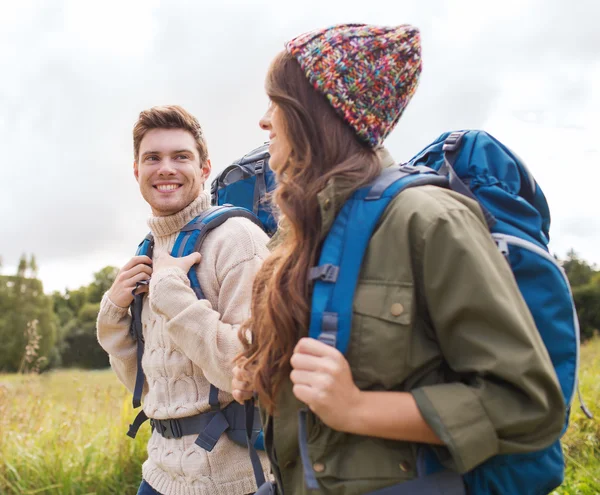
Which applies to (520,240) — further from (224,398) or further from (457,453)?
(224,398)

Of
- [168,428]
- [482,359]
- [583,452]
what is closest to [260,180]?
[168,428]

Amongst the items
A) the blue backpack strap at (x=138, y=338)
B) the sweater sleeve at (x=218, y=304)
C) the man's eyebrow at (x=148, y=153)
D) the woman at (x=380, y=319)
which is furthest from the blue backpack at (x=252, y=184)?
the woman at (x=380, y=319)

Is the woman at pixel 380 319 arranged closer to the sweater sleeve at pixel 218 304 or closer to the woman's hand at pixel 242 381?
the woman's hand at pixel 242 381

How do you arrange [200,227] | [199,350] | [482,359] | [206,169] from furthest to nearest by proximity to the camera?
[206,169] < [200,227] < [199,350] < [482,359]

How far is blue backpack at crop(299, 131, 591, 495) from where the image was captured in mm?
1431

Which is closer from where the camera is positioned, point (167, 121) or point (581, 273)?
point (167, 121)

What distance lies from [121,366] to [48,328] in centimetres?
4873

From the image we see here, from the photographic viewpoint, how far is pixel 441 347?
145 centimetres

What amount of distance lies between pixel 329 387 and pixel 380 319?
187mm

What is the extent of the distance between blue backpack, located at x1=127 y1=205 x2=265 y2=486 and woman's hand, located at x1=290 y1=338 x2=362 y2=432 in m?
0.86

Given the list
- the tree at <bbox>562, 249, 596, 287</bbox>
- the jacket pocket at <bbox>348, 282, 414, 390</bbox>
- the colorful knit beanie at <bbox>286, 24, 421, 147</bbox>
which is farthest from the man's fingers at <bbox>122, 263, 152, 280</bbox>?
the tree at <bbox>562, 249, 596, 287</bbox>

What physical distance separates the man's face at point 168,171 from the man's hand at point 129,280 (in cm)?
25

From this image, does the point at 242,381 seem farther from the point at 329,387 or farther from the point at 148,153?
the point at 148,153

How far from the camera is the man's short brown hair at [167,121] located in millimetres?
2859
